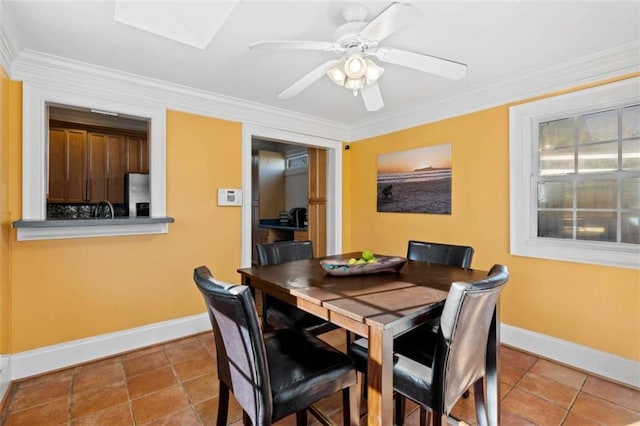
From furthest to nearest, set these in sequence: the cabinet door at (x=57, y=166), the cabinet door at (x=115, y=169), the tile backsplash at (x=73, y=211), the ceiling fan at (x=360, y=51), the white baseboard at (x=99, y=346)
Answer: the cabinet door at (x=115, y=169) < the tile backsplash at (x=73, y=211) < the cabinet door at (x=57, y=166) < the white baseboard at (x=99, y=346) < the ceiling fan at (x=360, y=51)

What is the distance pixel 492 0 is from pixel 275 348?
218 cm

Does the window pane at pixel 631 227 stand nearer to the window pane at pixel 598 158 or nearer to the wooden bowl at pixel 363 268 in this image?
the window pane at pixel 598 158

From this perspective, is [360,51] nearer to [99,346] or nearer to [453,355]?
[453,355]

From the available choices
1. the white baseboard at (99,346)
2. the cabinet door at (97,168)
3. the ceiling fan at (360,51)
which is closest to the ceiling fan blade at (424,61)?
the ceiling fan at (360,51)

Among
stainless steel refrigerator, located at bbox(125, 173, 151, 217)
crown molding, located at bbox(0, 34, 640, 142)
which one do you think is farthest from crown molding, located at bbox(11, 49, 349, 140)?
stainless steel refrigerator, located at bbox(125, 173, 151, 217)

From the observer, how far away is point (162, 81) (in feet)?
8.99

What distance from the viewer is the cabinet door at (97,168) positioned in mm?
Answer: 4035

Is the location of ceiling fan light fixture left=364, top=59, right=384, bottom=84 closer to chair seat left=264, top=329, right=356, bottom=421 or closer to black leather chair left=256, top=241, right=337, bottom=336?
black leather chair left=256, top=241, right=337, bottom=336

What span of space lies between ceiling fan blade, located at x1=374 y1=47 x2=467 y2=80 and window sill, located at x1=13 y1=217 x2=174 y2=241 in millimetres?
2227

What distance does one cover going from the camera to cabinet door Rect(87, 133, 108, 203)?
4.04 m

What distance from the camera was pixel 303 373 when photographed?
4.37 ft

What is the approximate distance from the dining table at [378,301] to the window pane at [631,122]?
1.60 meters

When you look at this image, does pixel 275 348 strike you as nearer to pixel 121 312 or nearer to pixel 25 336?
pixel 121 312

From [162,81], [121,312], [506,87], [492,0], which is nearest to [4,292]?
[121,312]
